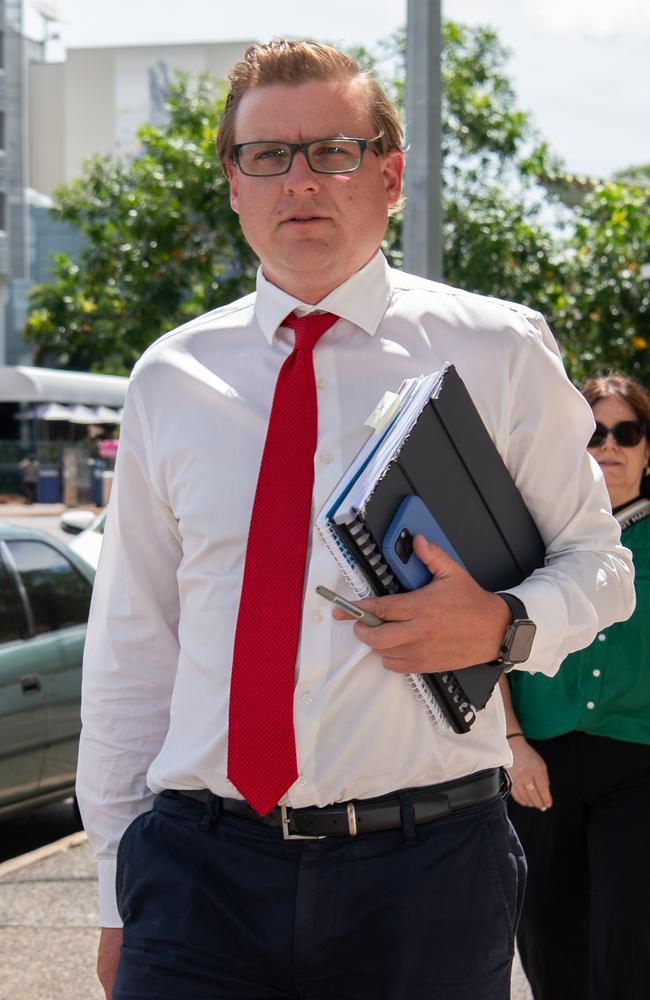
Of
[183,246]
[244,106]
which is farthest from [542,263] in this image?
[244,106]

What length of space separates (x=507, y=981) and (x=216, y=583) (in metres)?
0.76

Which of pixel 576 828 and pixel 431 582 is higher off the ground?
pixel 431 582

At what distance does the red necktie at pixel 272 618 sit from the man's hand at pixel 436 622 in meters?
0.18

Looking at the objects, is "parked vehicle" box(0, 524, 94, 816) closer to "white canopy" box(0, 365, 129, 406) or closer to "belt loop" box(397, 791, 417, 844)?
"belt loop" box(397, 791, 417, 844)

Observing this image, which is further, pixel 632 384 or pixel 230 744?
pixel 632 384

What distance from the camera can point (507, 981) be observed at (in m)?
2.24

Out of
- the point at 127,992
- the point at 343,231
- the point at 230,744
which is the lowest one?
the point at 127,992

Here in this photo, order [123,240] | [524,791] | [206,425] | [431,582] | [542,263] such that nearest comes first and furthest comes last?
1. [431,582]
2. [206,425]
3. [524,791]
4. [542,263]
5. [123,240]

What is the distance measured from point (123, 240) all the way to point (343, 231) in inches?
467

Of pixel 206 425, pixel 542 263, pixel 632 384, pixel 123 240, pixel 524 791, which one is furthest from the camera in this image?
pixel 123 240

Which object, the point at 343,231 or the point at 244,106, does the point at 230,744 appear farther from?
the point at 244,106

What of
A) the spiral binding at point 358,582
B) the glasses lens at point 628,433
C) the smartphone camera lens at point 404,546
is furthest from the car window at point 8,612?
the smartphone camera lens at point 404,546

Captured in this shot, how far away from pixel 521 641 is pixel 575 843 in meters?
1.97

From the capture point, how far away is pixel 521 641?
2166 millimetres
